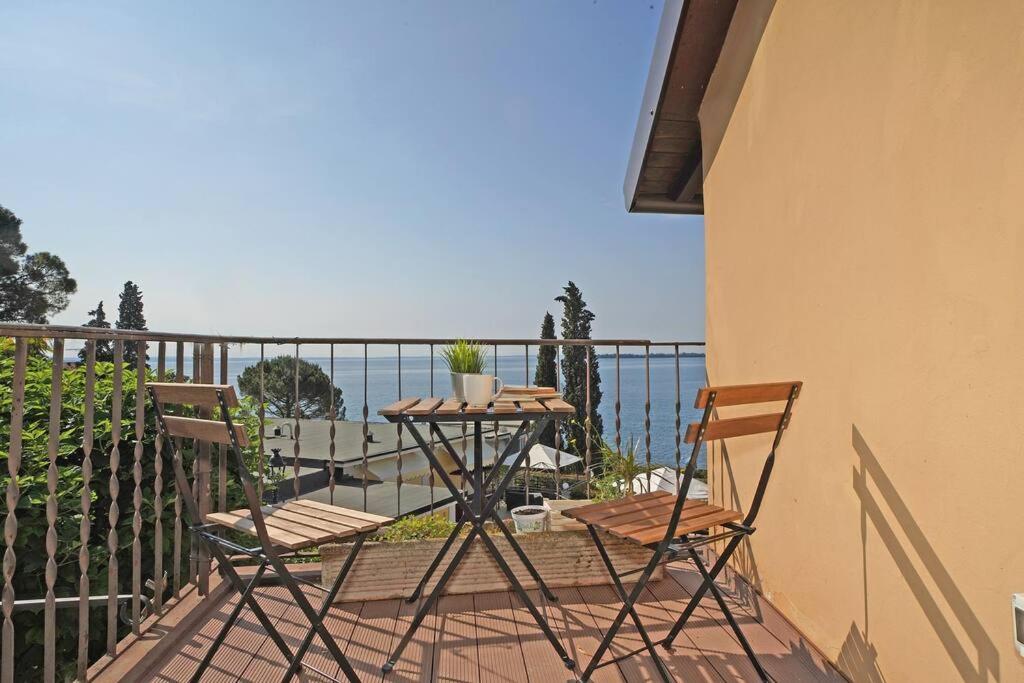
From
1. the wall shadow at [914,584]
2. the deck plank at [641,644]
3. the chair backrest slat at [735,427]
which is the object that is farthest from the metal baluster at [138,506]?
the wall shadow at [914,584]

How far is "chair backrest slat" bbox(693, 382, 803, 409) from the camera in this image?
1564 mm

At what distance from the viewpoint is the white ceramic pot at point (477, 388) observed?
78.4 inches

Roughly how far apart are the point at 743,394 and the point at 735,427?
0.39ft

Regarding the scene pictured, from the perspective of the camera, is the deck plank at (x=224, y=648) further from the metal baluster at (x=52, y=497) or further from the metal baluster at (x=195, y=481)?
the metal baluster at (x=52, y=497)

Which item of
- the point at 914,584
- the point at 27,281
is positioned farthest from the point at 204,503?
the point at 27,281

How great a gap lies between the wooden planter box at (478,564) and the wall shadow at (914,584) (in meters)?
1.03

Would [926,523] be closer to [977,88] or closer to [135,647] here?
[977,88]

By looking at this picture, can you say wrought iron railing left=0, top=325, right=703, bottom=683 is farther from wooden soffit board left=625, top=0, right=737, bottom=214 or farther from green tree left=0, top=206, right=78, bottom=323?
green tree left=0, top=206, right=78, bottom=323

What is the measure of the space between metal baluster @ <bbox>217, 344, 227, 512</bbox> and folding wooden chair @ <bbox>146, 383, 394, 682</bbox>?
64 cm

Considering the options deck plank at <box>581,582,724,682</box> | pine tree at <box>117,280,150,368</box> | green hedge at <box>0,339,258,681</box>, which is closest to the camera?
deck plank at <box>581,582,724,682</box>

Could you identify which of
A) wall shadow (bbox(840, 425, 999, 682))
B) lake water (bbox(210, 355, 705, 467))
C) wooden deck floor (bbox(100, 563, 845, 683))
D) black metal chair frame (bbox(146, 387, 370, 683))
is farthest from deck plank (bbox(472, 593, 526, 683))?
lake water (bbox(210, 355, 705, 467))

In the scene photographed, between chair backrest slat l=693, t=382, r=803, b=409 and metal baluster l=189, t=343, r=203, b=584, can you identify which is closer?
chair backrest slat l=693, t=382, r=803, b=409

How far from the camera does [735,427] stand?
1.70 m

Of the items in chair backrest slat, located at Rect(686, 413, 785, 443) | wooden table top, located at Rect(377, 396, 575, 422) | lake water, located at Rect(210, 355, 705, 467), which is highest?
wooden table top, located at Rect(377, 396, 575, 422)
